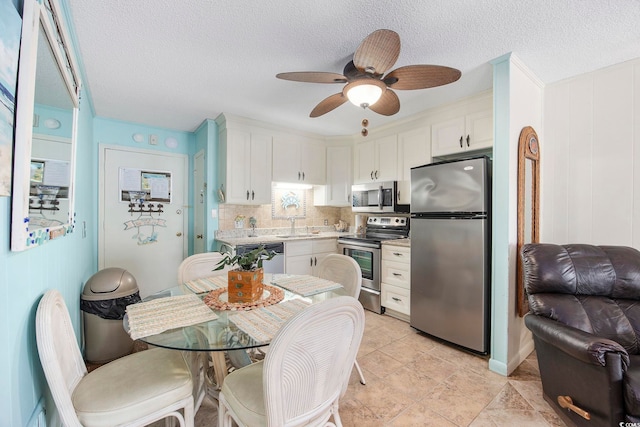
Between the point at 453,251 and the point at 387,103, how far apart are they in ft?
4.70

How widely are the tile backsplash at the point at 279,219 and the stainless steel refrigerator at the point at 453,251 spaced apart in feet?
6.21

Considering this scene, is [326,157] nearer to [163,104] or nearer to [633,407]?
[163,104]

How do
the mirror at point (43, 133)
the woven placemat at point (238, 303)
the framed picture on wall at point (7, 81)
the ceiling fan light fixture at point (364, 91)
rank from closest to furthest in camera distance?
1. the framed picture on wall at point (7, 81)
2. the mirror at point (43, 133)
3. the woven placemat at point (238, 303)
4. the ceiling fan light fixture at point (364, 91)

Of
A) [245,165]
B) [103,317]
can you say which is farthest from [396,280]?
[103,317]

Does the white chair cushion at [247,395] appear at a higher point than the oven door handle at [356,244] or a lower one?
lower

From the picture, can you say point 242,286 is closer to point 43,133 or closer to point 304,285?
point 304,285

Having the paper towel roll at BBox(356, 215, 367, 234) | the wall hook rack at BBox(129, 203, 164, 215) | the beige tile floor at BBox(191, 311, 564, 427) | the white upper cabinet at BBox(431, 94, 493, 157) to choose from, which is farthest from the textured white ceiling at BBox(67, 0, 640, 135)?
the beige tile floor at BBox(191, 311, 564, 427)

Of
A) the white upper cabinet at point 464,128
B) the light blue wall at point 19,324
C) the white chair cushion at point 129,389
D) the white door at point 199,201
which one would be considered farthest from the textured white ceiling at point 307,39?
the white chair cushion at point 129,389

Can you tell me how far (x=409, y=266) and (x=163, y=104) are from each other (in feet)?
10.5

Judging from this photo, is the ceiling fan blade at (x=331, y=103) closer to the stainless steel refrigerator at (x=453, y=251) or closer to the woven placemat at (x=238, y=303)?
the stainless steel refrigerator at (x=453, y=251)

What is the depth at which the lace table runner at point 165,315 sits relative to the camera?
1.23 meters

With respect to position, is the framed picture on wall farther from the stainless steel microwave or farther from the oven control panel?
the oven control panel

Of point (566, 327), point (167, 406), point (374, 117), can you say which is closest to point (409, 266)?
point (566, 327)

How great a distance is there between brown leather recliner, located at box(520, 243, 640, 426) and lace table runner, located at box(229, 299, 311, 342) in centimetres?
144
